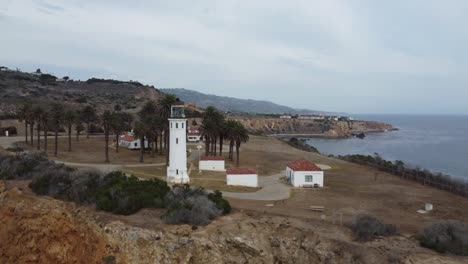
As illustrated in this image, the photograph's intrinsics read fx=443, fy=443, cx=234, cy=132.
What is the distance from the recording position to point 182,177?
1451 inches

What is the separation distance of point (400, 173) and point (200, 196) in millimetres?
25657

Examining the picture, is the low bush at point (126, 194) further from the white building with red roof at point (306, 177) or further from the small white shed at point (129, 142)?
the small white shed at point (129, 142)

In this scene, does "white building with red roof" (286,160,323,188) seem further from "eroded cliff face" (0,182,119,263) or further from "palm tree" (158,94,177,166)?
"eroded cliff face" (0,182,119,263)

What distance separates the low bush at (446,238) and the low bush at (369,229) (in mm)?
1623

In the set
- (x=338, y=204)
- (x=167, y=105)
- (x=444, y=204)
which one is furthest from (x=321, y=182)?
(x=167, y=105)

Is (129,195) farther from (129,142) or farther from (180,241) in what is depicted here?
(129,142)

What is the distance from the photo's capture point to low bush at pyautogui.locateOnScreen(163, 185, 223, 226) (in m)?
24.9

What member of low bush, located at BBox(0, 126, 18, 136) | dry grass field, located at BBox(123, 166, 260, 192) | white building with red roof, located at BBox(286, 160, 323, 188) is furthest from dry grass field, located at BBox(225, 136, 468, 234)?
low bush, located at BBox(0, 126, 18, 136)

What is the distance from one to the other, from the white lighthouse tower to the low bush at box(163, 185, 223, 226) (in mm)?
8772

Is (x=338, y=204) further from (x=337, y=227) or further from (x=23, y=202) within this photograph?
(x=23, y=202)

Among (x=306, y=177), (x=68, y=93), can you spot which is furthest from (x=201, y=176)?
(x=68, y=93)

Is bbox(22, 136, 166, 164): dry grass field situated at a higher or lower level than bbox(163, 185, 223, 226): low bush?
higher

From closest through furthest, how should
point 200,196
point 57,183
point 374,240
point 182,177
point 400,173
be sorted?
1. point 374,240
2. point 200,196
3. point 57,183
4. point 182,177
5. point 400,173

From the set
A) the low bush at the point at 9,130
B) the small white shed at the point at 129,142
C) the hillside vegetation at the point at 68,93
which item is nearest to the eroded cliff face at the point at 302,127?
the hillside vegetation at the point at 68,93
